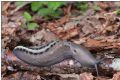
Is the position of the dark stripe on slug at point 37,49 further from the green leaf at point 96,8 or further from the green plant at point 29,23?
the green leaf at point 96,8

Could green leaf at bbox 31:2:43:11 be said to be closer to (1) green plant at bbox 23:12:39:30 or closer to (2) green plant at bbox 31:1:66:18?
(2) green plant at bbox 31:1:66:18

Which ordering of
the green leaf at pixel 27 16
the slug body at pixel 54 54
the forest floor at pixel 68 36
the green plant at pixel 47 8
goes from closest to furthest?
1. the forest floor at pixel 68 36
2. the slug body at pixel 54 54
3. the green leaf at pixel 27 16
4. the green plant at pixel 47 8

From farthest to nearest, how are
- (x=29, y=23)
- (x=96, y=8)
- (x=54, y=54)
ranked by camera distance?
(x=96, y=8), (x=29, y=23), (x=54, y=54)

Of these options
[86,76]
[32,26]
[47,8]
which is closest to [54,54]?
[86,76]

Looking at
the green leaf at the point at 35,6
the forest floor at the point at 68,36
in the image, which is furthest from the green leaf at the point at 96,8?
the green leaf at the point at 35,6

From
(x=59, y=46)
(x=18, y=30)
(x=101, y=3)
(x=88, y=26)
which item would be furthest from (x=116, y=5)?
(x=59, y=46)

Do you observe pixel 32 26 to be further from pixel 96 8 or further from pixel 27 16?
pixel 96 8

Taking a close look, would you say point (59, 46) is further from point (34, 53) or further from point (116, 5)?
point (116, 5)

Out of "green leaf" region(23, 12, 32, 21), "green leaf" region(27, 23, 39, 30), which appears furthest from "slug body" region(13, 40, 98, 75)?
"green leaf" region(23, 12, 32, 21)
